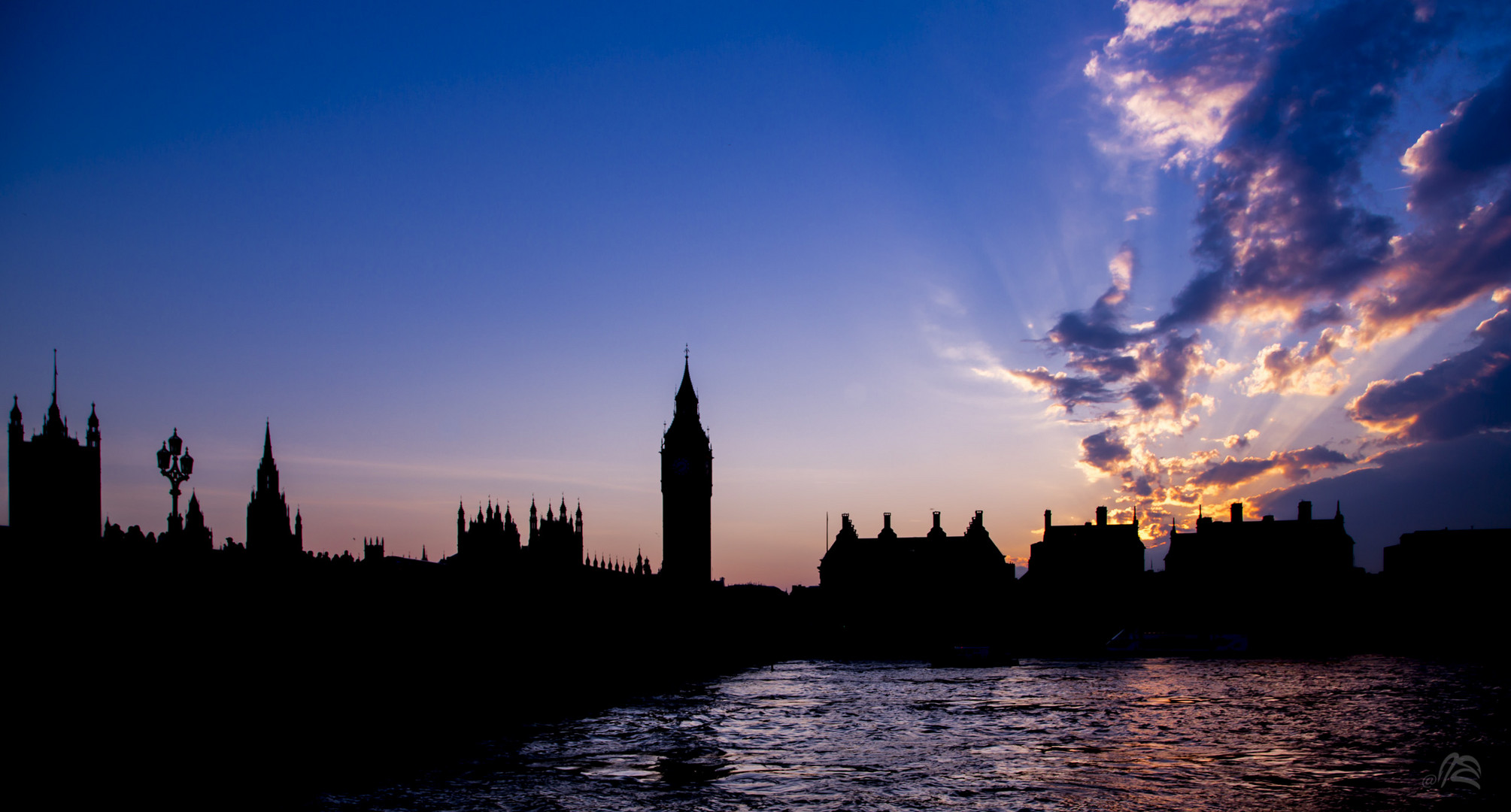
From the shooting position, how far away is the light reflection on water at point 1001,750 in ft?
75.9

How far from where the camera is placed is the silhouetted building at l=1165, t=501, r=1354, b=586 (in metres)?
92.9

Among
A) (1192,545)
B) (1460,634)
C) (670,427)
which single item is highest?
(670,427)

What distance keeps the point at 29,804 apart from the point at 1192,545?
95014mm

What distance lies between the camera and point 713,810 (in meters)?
21.9

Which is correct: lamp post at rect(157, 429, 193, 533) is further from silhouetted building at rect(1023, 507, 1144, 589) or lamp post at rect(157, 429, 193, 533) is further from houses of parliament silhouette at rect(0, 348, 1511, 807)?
silhouetted building at rect(1023, 507, 1144, 589)

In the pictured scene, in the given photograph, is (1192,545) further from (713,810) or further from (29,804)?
(29,804)

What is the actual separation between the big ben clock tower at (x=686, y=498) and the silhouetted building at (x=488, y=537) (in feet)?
108

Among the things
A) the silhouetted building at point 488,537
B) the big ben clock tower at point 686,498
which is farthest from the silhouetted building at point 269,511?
the big ben clock tower at point 686,498

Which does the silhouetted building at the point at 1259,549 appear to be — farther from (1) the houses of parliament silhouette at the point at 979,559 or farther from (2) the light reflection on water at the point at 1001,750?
(2) the light reflection on water at the point at 1001,750

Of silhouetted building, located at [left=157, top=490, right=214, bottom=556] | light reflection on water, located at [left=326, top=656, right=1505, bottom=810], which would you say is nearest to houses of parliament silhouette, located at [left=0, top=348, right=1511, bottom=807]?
silhouetted building, located at [left=157, top=490, right=214, bottom=556]

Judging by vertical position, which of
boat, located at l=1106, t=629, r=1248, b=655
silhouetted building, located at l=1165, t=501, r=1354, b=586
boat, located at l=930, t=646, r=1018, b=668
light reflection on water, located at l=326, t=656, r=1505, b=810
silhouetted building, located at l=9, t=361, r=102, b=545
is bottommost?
boat, located at l=1106, t=629, r=1248, b=655

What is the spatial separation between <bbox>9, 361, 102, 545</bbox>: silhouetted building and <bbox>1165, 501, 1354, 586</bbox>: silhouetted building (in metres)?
100

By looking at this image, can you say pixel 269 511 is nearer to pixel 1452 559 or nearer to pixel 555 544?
pixel 555 544

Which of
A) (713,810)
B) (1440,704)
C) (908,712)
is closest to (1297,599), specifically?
(1440,704)
